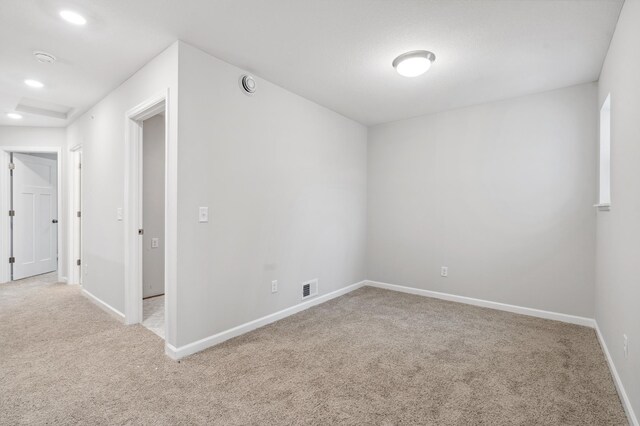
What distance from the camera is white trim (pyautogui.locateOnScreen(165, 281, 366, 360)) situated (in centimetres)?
241

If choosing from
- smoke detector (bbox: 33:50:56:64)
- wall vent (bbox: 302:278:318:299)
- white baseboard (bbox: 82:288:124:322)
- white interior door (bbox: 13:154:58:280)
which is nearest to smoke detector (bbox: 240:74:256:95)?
smoke detector (bbox: 33:50:56:64)

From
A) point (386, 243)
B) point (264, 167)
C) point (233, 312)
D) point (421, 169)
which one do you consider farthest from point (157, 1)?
point (386, 243)

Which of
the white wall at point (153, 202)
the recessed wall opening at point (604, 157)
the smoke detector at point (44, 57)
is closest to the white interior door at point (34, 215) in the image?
the white wall at point (153, 202)

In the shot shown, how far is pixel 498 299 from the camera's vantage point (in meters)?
3.64

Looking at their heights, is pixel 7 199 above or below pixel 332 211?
above

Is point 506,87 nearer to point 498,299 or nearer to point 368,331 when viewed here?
point 498,299

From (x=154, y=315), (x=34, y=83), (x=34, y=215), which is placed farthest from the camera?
(x=34, y=215)

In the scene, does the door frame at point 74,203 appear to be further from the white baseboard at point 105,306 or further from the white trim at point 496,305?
the white trim at point 496,305

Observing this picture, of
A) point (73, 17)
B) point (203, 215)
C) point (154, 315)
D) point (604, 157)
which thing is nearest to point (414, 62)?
point (604, 157)

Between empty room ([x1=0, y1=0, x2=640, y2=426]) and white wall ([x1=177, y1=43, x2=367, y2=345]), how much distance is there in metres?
0.02

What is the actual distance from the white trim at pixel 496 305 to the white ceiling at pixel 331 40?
238 cm

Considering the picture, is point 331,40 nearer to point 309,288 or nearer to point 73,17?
point 73,17

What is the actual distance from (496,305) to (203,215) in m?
3.39

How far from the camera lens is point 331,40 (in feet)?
7.85
